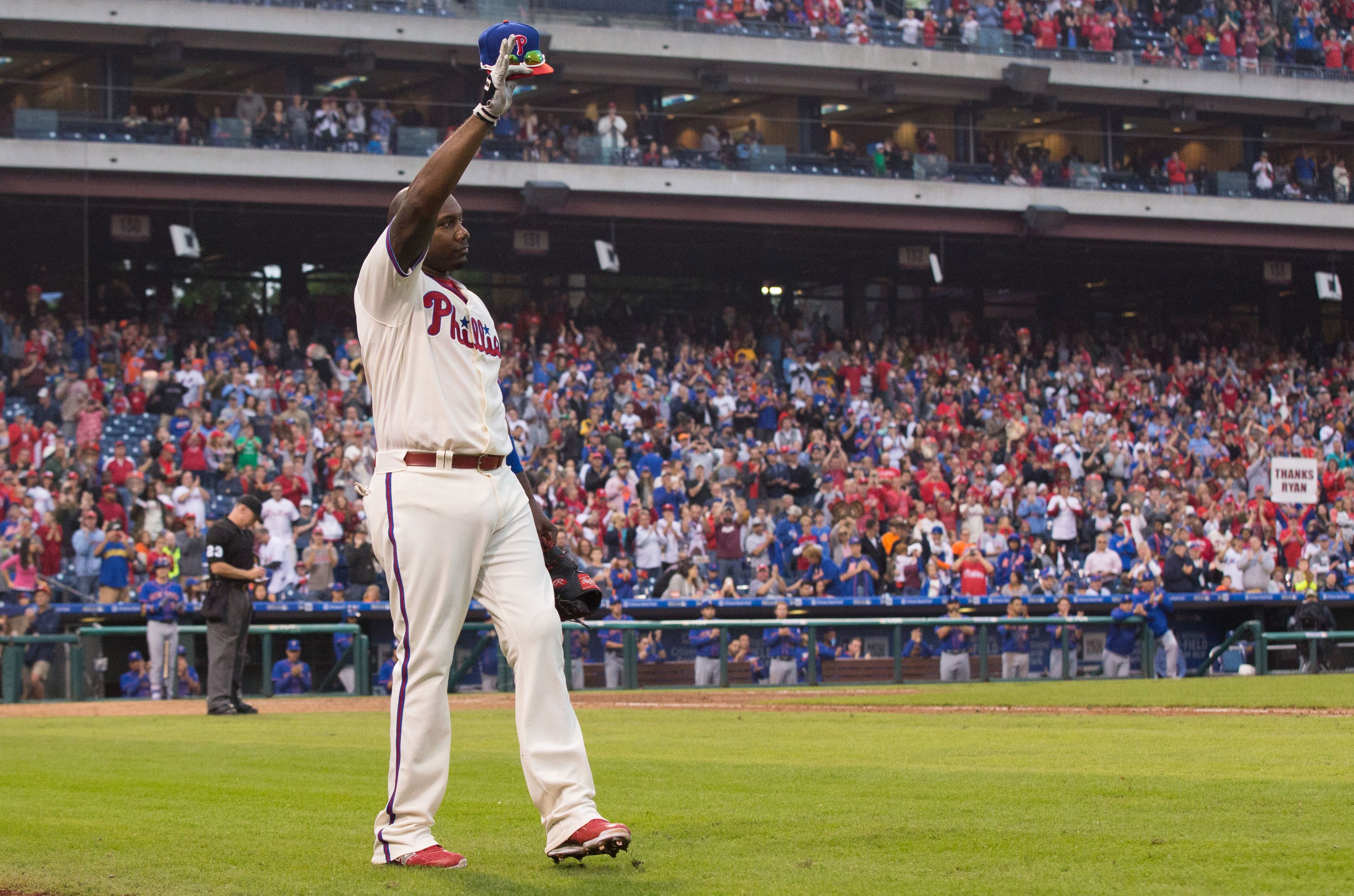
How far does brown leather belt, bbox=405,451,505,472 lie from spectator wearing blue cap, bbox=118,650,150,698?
13178mm

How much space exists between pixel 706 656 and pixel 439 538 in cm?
1318

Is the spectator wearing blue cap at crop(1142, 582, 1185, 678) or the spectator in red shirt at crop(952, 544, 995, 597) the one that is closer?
the spectator wearing blue cap at crop(1142, 582, 1185, 678)

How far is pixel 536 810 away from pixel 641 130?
26.3m

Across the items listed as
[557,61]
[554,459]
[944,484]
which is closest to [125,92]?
[557,61]

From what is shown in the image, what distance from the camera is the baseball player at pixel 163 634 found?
16859 millimetres

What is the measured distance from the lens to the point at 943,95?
115 feet

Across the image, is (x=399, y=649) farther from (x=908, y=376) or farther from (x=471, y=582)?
(x=908, y=376)

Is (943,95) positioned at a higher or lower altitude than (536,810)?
higher

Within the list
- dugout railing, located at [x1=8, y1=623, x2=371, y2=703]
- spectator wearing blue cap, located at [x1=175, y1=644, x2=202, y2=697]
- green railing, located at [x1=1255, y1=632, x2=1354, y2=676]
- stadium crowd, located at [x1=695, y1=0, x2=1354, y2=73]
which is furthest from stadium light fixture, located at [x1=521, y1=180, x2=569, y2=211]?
green railing, located at [x1=1255, y1=632, x2=1354, y2=676]

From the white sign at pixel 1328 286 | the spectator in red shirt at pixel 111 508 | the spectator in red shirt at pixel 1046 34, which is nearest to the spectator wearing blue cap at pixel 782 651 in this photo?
the spectator in red shirt at pixel 111 508

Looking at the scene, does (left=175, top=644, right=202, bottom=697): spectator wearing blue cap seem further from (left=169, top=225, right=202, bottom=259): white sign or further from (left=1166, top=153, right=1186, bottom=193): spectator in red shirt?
(left=1166, top=153, right=1186, bottom=193): spectator in red shirt

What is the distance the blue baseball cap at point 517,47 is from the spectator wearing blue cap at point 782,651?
541 inches

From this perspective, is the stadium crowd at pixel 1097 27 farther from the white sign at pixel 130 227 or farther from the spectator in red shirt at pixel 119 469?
the spectator in red shirt at pixel 119 469

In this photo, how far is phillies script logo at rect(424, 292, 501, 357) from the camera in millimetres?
5406
